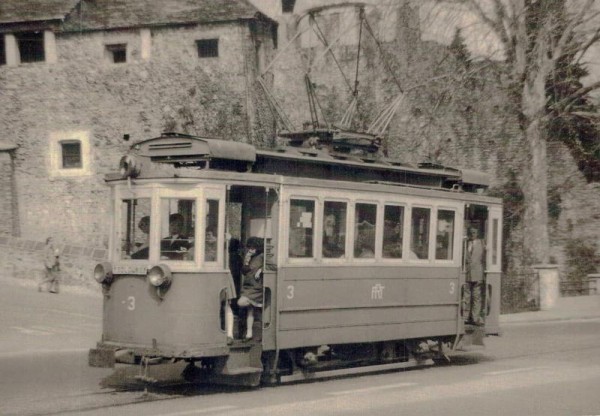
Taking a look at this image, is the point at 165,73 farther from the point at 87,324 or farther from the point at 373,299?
the point at 373,299

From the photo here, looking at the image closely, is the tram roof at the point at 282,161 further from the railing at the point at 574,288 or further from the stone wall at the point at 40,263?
the railing at the point at 574,288

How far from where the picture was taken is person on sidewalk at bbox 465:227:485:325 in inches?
621

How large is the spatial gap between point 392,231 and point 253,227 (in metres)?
2.38

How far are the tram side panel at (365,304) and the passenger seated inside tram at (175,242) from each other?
48.9 inches

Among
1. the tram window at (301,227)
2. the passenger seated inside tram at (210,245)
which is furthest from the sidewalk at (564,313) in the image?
the passenger seated inside tram at (210,245)

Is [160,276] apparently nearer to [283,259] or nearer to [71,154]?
[283,259]

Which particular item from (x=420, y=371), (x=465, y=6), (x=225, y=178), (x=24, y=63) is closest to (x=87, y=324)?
(x=420, y=371)

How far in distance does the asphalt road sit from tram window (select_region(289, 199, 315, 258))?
1.68 meters

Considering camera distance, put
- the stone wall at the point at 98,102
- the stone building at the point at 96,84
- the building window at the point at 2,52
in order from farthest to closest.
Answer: the building window at the point at 2,52
the stone building at the point at 96,84
the stone wall at the point at 98,102

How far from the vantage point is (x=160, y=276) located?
1125 cm

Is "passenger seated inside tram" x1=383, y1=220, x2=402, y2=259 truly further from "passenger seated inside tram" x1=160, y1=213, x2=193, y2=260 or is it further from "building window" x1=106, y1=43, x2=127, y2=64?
"building window" x1=106, y1=43, x2=127, y2=64

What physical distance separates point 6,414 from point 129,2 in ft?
85.8

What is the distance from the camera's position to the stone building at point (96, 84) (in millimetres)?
32438

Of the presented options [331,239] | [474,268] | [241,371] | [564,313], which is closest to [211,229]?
[241,371]
